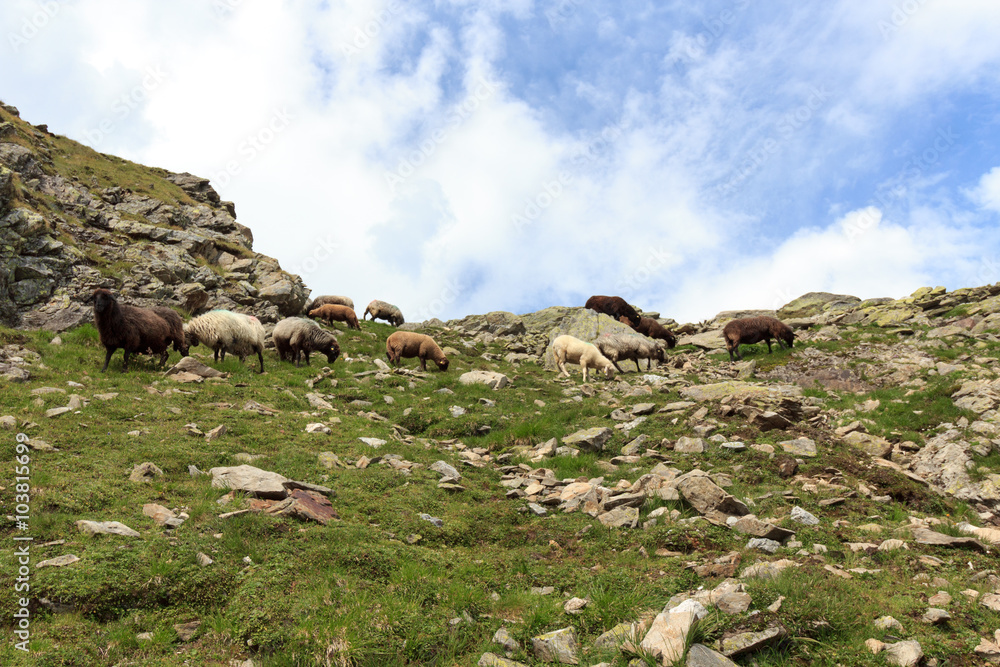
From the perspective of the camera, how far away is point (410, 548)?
723cm

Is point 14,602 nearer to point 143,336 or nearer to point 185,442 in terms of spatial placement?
point 185,442

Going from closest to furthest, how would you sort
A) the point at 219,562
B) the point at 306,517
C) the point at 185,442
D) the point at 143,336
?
the point at 219,562 < the point at 306,517 < the point at 185,442 < the point at 143,336

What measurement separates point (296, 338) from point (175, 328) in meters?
4.28

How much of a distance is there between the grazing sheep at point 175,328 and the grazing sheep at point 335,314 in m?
11.2

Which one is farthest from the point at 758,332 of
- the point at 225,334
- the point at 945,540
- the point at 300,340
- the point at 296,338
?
the point at 225,334

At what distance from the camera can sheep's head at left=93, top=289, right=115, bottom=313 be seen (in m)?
14.4

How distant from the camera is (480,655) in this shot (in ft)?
16.7

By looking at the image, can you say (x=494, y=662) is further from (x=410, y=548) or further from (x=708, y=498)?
(x=708, y=498)

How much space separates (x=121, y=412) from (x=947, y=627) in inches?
539

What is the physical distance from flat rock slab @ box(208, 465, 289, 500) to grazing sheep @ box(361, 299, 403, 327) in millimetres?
30563

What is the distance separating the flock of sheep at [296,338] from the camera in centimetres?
1508

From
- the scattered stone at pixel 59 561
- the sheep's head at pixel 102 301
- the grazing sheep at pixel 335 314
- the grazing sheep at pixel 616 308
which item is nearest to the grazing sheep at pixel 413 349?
the grazing sheep at pixel 335 314

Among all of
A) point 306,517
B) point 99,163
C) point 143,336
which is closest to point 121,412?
point 143,336

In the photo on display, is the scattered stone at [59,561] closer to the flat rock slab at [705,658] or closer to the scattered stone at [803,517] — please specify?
the flat rock slab at [705,658]
